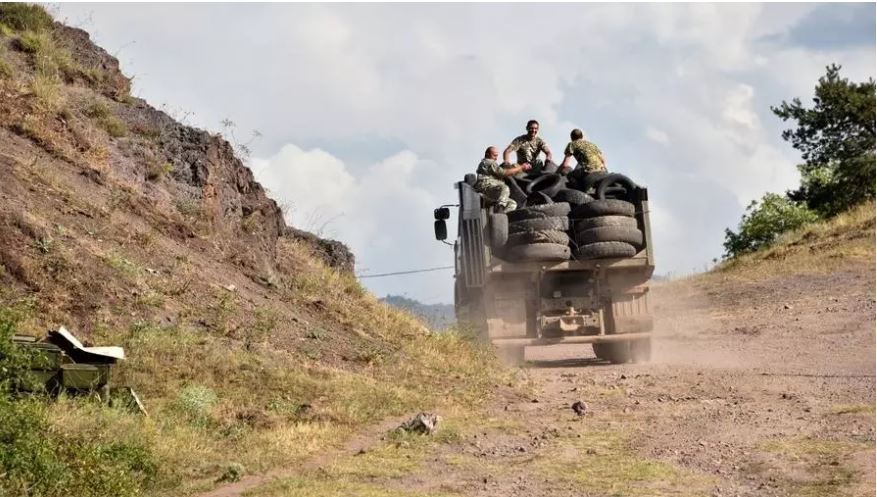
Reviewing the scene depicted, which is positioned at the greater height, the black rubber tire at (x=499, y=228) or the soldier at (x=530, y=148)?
the soldier at (x=530, y=148)

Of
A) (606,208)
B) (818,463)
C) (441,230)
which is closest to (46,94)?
(441,230)

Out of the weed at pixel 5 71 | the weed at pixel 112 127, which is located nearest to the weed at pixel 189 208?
the weed at pixel 112 127

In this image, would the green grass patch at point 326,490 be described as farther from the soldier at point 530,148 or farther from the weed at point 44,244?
the soldier at point 530,148

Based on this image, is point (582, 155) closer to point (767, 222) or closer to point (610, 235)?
point (610, 235)

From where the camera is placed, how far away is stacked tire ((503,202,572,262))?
16641 millimetres

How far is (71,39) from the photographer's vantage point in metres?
18.9

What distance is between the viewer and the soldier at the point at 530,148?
18.2 m

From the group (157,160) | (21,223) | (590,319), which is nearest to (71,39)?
(157,160)

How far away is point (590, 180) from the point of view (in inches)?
688

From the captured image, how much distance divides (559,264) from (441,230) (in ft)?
7.21

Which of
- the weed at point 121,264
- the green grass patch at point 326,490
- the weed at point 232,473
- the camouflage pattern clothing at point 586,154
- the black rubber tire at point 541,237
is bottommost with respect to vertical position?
the green grass patch at point 326,490

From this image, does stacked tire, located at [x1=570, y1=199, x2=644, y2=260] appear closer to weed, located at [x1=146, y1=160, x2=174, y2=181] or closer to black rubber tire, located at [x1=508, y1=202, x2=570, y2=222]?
black rubber tire, located at [x1=508, y1=202, x2=570, y2=222]

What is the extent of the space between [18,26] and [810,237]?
2338cm

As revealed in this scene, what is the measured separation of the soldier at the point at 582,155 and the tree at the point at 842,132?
2592 centimetres
